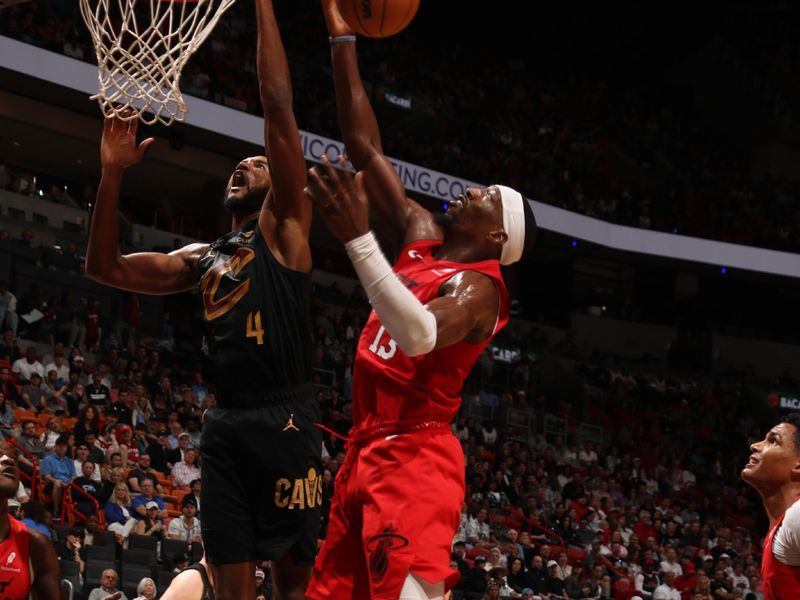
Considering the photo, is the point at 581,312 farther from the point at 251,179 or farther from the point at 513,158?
the point at 251,179

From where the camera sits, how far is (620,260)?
26219 millimetres

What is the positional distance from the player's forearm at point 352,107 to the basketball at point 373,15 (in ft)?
0.26

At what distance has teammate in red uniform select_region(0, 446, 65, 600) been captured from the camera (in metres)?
5.66

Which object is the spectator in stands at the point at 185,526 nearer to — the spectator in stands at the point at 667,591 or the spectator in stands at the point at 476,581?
the spectator in stands at the point at 476,581

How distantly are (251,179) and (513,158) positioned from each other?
19687mm

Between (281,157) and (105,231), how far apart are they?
785 millimetres

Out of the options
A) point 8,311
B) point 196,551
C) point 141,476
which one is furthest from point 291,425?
point 8,311

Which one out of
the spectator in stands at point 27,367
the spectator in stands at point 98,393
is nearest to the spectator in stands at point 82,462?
the spectator in stands at point 98,393

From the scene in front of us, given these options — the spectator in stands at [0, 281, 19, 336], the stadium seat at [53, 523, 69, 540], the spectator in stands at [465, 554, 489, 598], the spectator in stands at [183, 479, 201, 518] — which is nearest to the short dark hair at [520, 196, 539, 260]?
the stadium seat at [53, 523, 69, 540]

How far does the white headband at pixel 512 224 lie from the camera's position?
3.77m

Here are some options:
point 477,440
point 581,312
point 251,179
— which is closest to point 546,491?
point 477,440

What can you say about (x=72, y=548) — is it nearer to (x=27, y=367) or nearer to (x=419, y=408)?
(x=27, y=367)

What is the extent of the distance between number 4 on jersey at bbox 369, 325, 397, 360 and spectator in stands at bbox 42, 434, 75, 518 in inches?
304

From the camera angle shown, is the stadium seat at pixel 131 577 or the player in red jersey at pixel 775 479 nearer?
the player in red jersey at pixel 775 479
